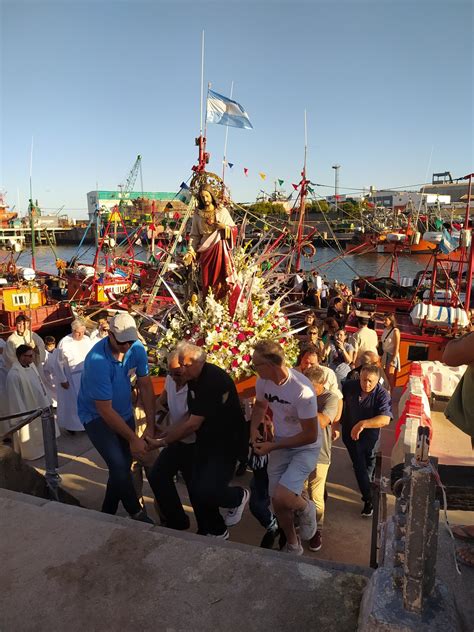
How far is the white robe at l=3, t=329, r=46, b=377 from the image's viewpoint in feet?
19.3

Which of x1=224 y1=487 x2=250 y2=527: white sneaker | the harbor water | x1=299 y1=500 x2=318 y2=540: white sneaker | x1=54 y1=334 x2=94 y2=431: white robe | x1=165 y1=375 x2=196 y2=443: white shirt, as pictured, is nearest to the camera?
x1=299 y1=500 x2=318 y2=540: white sneaker

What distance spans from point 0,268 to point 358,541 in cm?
2339

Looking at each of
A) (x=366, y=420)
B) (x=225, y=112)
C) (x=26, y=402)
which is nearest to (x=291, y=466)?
(x=366, y=420)

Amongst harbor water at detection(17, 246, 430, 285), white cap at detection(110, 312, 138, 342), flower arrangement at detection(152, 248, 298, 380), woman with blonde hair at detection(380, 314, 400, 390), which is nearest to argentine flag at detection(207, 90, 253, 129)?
flower arrangement at detection(152, 248, 298, 380)

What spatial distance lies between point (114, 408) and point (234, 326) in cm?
190

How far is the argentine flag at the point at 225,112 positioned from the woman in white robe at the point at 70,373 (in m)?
4.00

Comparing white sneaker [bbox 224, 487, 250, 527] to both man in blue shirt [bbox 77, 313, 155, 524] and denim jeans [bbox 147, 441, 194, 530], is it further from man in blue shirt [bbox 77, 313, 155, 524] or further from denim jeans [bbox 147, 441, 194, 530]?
man in blue shirt [bbox 77, 313, 155, 524]

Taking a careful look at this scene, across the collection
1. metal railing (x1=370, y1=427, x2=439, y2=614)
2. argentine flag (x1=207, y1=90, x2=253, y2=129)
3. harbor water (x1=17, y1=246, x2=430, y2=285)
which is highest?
argentine flag (x1=207, y1=90, x2=253, y2=129)

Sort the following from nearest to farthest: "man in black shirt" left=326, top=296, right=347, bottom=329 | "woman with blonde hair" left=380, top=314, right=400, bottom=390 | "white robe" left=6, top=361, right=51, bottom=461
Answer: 1. "white robe" left=6, top=361, right=51, bottom=461
2. "woman with blonde hair" left=380, top=314, right=400, bottom=390
3. "man in black shirt" left=326, top=296, right=347, bottom=329

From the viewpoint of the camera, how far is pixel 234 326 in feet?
17.5

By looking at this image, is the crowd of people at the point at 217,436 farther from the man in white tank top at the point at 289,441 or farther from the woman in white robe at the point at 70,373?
the woman in white robe at the point at 70,373

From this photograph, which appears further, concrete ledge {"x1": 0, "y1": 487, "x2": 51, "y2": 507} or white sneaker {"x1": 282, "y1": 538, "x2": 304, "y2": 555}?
white sneaker {"x1": 282, "y1": 538, "x2": 304, "y2": 555}

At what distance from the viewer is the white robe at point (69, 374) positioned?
6203 millimetres

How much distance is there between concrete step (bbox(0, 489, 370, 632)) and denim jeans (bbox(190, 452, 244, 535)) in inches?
27.7
